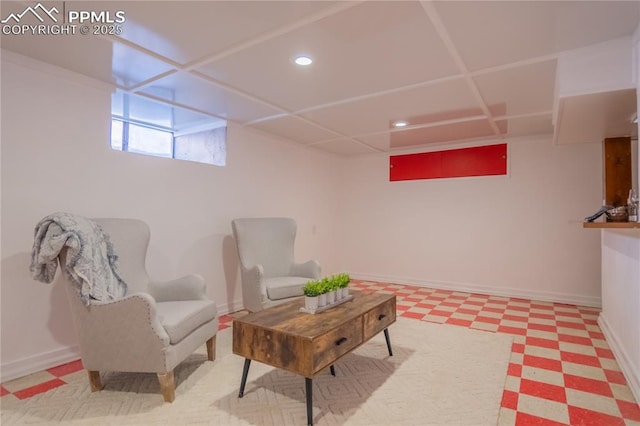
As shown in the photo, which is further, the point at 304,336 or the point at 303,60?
the point at 303,60

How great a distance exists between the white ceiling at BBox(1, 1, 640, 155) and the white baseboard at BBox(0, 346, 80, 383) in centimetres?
217

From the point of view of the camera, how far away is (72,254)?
6.51ft

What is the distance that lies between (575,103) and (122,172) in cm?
365

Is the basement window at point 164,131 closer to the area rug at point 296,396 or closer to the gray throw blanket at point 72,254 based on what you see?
the gray throw blanket at point 72,254

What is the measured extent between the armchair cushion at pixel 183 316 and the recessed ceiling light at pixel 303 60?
1901mm

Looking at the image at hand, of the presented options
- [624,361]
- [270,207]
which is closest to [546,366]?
[624,361]

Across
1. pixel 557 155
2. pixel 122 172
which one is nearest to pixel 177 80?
pixel 122 172

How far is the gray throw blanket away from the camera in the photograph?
1.98 m

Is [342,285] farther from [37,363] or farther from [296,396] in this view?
[37,363]

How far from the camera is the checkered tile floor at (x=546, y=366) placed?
1947 millimetres

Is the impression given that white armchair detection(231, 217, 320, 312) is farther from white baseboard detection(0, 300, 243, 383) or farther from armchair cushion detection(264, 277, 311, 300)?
white baseboard detection(0, 300, 243, 383)

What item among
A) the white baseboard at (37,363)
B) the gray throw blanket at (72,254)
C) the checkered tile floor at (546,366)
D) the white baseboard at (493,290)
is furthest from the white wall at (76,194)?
the white baseboard at (493,290)

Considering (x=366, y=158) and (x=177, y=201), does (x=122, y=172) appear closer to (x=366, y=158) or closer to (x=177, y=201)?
(x=177, y=201)

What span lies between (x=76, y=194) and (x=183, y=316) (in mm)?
1418
